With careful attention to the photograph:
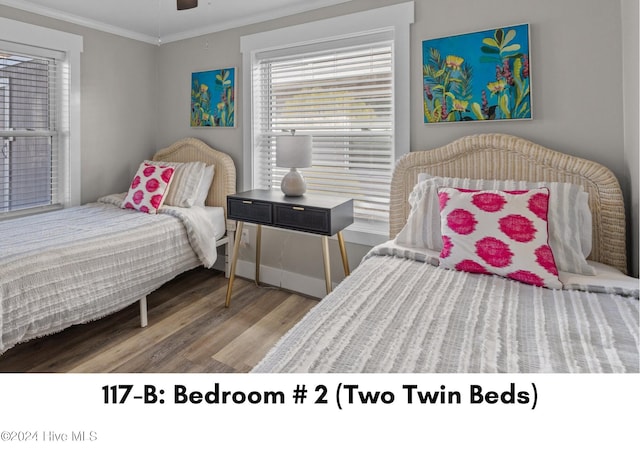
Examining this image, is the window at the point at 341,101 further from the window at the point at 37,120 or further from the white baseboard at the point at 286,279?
the window at the point at 37,120

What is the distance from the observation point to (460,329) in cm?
117

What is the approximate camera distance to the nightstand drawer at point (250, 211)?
2.63 metres

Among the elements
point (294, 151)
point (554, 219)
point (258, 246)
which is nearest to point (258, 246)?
point (258, 246)

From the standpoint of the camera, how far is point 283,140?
2633 millimetres

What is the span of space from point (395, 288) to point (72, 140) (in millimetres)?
3154

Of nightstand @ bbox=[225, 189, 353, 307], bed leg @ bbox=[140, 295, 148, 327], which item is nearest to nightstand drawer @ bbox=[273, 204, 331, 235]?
nightstand @ bbox=[225, 189, 353, 307]

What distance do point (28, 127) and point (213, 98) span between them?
58.5 inches

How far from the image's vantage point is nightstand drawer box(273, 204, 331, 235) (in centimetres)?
239

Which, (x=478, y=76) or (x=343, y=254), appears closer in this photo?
(x=478, y=76)

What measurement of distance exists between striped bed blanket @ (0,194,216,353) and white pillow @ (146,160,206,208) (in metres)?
0.15

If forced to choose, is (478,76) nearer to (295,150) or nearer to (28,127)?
(295,150)

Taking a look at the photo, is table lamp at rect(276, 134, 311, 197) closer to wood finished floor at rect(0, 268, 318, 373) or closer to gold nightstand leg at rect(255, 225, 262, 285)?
gold nightstand leg at rect(255, 225, 262, 285)
